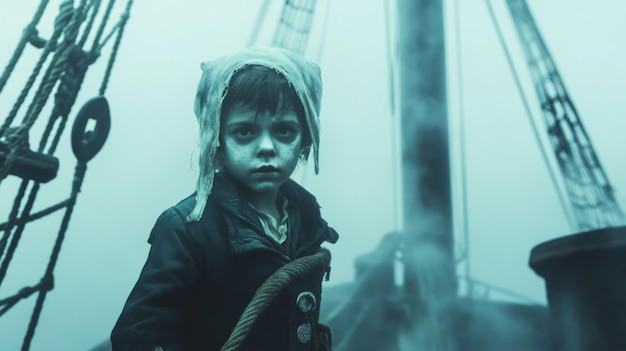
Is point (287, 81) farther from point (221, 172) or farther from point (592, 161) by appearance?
point (592, 161)

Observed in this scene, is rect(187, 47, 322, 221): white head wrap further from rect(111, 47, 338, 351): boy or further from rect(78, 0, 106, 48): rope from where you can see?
rect(78, 0, 106, 48): rope

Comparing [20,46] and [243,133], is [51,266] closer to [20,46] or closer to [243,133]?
[20,46]

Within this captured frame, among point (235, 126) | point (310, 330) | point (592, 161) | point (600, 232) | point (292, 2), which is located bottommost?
point (310, 330)

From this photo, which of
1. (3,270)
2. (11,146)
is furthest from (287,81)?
(3,270)

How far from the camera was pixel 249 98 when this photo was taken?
721 millimetres

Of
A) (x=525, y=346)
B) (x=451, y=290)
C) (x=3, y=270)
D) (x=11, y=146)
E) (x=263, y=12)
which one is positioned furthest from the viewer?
(x=451, y=290)

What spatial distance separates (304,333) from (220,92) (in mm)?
327

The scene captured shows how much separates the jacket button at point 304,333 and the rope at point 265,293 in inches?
2.5

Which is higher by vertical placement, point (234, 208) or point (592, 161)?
point (592, 161)

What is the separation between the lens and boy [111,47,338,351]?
674mm

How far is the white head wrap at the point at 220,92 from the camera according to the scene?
0.72m

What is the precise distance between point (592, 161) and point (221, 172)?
2.69m

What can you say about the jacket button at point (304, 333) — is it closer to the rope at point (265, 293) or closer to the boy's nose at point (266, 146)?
the rope at point (265, 293)

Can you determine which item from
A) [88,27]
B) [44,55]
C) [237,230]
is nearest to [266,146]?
[237,230]
